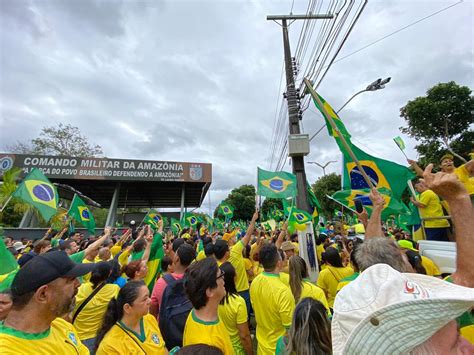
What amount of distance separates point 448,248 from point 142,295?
11.9 feet

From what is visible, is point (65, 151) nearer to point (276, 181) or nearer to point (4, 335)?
point (276, 181)

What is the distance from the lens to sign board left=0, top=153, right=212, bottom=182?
1938cm

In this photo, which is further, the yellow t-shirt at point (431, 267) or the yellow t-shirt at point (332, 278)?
the yellow t-shirt at point (332, 278)

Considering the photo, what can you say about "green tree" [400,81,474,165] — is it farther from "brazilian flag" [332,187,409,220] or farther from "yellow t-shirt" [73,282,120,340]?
"yellow t-shirt" [73,282,120,340]

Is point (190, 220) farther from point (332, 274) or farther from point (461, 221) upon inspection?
point (461, 221)

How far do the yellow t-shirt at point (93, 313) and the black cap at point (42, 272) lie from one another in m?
1.18

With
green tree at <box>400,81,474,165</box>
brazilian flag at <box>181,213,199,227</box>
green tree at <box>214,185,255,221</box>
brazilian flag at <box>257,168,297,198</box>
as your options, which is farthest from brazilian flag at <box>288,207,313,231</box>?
green tree at <box>214,185,255,221</box>

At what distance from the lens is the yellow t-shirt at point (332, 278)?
3.79 metres

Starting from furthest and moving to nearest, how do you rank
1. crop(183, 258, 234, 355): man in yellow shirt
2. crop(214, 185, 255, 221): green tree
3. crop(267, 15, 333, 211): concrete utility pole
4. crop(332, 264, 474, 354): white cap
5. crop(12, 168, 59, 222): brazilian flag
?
crop(214, 185, 255, 221): green tree, crop(267, 15, 333, 211): concrete utility pole, crop(12, 168, 59, 222): brazilian flag, crop(183, 258, 234, 355): man in yellow shirt, crop(332, 264, 474, 354): white cap

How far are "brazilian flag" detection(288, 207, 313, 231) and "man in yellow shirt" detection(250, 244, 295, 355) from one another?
4439 millimetres

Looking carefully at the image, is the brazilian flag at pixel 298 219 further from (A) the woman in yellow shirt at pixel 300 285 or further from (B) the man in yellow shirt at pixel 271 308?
(B) the man in yellow shirt at pixel 271 308

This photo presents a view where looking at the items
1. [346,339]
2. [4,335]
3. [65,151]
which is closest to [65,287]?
[4,335]

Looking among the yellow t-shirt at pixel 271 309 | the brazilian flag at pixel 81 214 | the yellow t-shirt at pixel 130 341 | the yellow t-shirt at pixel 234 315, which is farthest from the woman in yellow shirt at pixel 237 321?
the brazilian flag at pixel 81 214

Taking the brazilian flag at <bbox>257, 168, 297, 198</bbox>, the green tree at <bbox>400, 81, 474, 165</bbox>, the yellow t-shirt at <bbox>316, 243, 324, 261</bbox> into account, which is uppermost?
the green tree at <bbox>400, 81, 474, 165</bbox>
